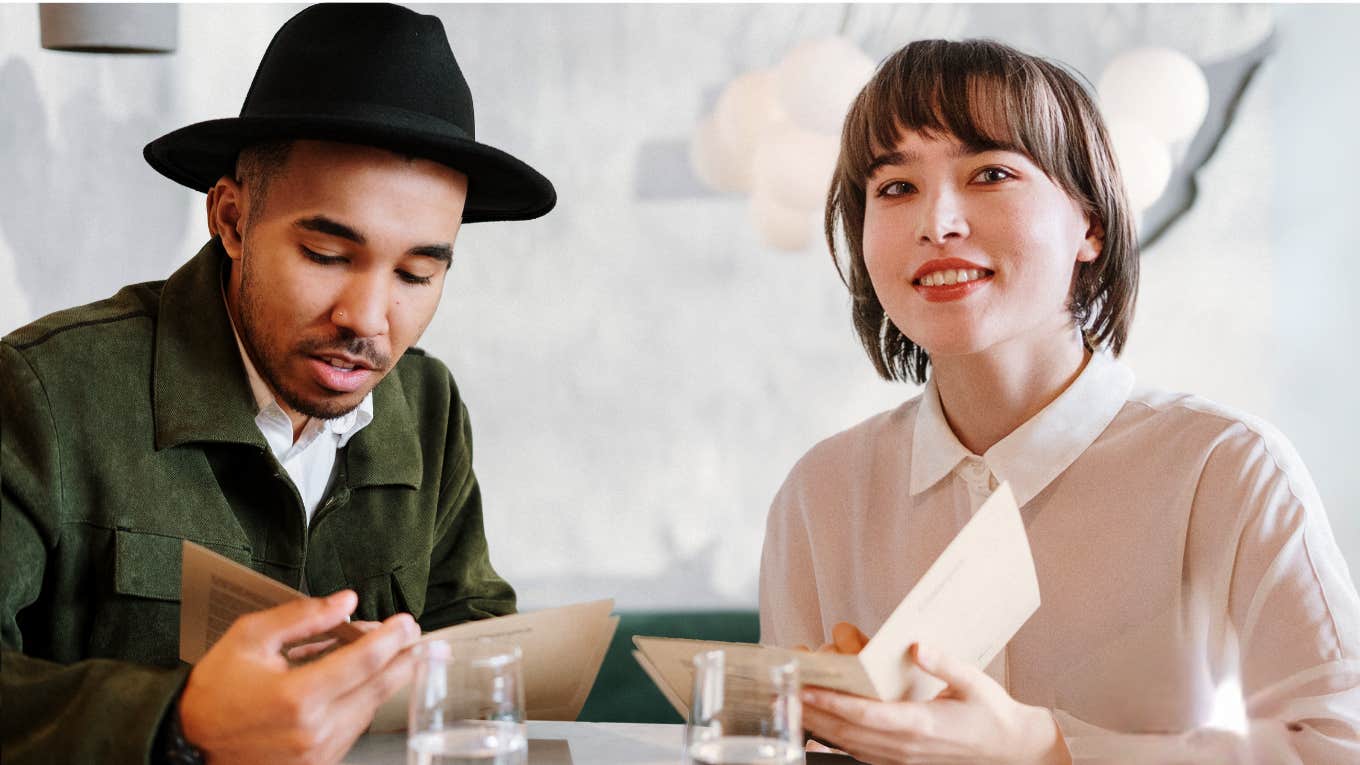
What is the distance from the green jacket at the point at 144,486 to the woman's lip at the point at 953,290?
0.70m

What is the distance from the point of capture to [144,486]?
1.42 m

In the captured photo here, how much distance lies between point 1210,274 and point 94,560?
122 inches

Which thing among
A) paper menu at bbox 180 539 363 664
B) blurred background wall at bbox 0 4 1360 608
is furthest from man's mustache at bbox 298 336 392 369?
blurred background wall at bbox 0 4 1360 608

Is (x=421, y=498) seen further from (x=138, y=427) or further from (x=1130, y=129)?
(x=1130, y=129)

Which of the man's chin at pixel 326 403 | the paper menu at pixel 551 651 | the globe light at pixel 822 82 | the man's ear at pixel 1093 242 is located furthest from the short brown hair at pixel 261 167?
the globe light at pixel 822 82

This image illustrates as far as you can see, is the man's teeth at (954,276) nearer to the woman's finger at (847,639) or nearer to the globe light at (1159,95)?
the woman's finger at (847,639)

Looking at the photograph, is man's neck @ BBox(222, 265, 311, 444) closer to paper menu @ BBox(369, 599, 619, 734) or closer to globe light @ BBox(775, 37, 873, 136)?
paper menu @ BBox(369, 599, 619, 734)

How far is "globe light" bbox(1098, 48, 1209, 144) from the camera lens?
8.79 feet

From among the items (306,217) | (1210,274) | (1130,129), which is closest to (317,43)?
(306,217)

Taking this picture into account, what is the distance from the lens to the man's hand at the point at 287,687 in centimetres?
105

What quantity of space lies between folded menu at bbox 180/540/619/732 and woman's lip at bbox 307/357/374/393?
31cm

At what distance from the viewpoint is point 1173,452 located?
5.02 ft

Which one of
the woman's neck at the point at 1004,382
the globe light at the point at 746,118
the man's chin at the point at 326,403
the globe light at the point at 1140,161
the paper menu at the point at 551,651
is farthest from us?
the globe light at the point at 746,118

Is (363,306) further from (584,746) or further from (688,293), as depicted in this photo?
(688,293)
